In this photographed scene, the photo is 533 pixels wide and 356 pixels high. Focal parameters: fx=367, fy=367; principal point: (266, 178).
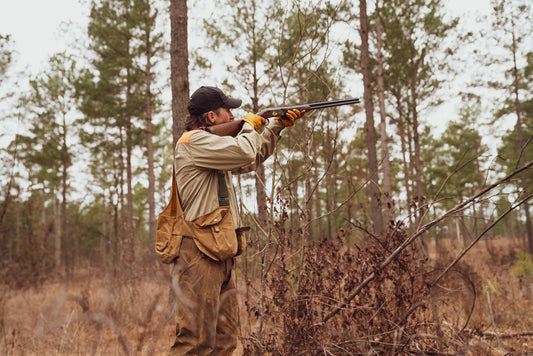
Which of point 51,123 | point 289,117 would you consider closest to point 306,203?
point 289,117

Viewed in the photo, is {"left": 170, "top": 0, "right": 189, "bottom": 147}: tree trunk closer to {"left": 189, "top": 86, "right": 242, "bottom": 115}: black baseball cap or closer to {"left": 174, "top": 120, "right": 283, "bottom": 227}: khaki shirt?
{"left": 189, "top": 86, "right": 242, "bottom": 115}: black baseball cap

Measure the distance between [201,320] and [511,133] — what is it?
71.2ft

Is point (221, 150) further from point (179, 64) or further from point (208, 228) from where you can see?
point (179, 64)

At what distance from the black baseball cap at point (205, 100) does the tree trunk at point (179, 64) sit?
7.93ft

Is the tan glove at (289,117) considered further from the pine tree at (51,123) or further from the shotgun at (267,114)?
the pine tree at (51,123)

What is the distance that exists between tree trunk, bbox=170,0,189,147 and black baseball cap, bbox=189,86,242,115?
7.93ft

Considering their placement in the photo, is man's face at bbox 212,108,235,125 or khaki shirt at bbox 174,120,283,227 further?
man's face at bbox 212,108,235,125

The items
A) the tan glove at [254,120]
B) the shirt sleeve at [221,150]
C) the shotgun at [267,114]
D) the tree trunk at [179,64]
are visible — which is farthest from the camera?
the tree trunk at [179,64]

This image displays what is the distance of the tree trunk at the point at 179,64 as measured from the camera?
197 inches

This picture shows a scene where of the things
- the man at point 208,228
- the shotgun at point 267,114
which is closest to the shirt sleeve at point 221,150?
the man at point 208,228

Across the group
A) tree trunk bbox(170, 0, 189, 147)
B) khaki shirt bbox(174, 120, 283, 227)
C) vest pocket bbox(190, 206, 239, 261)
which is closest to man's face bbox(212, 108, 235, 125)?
khaki shirt bbox(174, 120, 283, 227)

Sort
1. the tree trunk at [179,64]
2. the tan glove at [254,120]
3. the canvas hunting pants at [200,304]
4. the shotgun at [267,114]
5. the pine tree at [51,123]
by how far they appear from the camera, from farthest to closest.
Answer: the pine tree at [51,123]
the tree trunk at [179,64]
the tan glove at [254,120]
the shotgun at [267,114]
the canvas hunting pants at [200,304]

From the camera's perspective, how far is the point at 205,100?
2646mm

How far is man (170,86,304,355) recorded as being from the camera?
2273 mm
